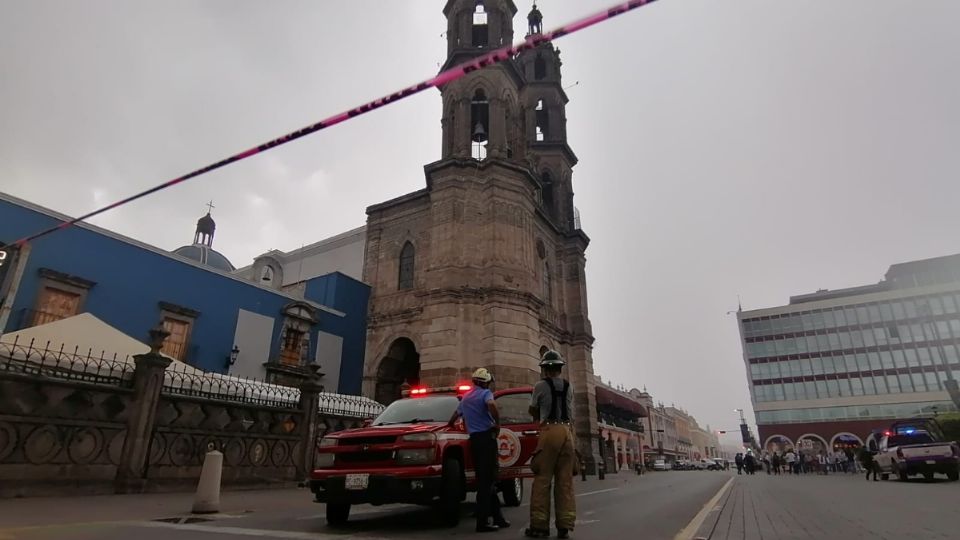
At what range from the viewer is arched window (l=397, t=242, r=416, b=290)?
77.7ft

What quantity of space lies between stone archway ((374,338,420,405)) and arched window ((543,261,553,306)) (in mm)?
7896

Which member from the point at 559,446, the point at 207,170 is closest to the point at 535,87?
the point at 207,170

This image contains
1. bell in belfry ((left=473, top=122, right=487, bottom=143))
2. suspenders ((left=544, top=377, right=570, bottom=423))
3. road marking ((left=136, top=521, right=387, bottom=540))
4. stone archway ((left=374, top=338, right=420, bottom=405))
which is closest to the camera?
road marking ((left=136, top=521, right=387, bottom=540))

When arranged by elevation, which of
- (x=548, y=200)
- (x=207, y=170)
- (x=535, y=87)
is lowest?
(x=207, y=170)

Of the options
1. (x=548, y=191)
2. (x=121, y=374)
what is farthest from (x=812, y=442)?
(x=121, y=374)

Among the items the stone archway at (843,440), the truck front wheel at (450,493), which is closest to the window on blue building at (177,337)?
the truck front wheel at (450,493)

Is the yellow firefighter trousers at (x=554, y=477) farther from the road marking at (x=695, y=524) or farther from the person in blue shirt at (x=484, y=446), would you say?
the road marking at (x=695, y=524)

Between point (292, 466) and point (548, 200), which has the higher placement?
point (548, 200)

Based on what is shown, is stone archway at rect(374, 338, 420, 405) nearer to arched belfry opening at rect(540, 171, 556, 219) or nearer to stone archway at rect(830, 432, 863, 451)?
arched belfry opening at rect(540, 171, 556, 219)

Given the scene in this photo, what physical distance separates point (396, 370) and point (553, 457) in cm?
1916

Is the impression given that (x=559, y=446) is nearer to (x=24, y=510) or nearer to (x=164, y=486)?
(x=24, y=510)

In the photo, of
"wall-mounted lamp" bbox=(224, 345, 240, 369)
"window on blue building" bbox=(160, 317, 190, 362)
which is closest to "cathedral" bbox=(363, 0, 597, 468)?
"wall-mounted lamp" bbox=(224, 345, 240, 369)

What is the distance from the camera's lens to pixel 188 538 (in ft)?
14.6

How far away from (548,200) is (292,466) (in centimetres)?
2463
